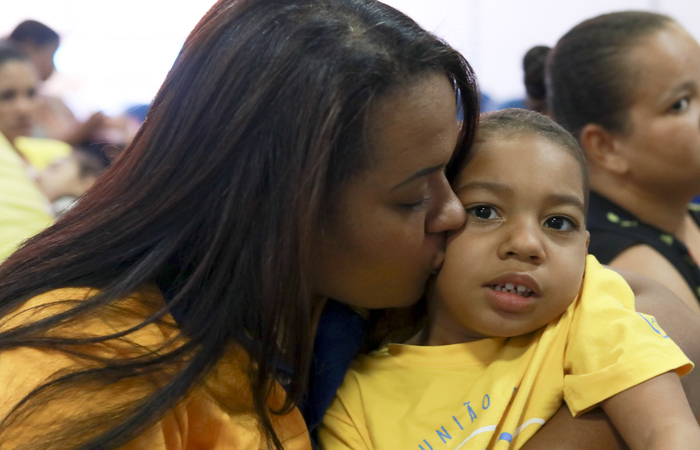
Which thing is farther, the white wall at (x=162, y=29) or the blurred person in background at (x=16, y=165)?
the white wall at (x=162, y=29)

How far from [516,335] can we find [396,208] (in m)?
0.30

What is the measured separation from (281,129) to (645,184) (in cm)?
121

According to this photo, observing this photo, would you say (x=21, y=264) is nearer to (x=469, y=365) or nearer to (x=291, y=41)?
(x=291, y=41)

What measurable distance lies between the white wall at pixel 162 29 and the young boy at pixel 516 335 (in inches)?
170

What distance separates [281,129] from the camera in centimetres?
92

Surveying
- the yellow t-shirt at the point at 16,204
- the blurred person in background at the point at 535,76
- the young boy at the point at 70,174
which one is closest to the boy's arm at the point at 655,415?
the blurred person in background at the point at 535,76

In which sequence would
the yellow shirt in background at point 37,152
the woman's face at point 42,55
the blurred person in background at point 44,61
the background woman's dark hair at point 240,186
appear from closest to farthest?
the background woman's dark hair at point 240,186, the yellow shirt in background at point 37,152, the blurred person in background at point 44,61, the woman's face at point 42,55

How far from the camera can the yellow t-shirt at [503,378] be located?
0.99 m

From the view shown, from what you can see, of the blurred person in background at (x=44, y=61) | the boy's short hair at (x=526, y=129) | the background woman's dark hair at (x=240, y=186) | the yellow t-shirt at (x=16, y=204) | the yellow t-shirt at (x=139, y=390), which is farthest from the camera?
the blurred person in background at (x=44, y=61)

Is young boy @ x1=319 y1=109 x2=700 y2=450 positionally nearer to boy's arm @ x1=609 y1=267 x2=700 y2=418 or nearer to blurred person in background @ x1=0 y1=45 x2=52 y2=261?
boy's arm @ x1=609 y1=267 x2=700 y2=418

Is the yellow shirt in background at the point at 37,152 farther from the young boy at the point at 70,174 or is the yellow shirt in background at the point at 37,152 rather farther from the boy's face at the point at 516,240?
the boy's face at the point at 516,240

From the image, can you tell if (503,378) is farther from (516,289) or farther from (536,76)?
(536,76)

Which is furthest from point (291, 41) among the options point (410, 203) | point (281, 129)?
point (410, 203)

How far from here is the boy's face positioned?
3.48 ft
